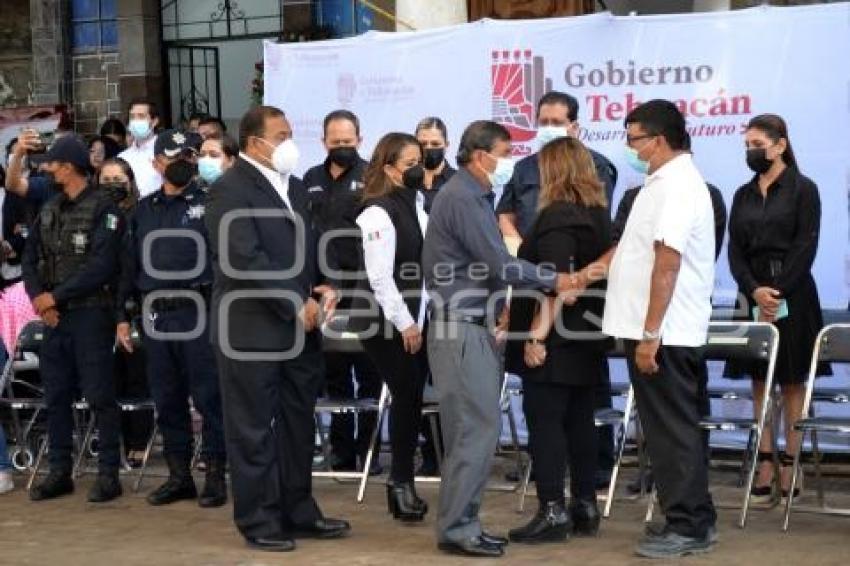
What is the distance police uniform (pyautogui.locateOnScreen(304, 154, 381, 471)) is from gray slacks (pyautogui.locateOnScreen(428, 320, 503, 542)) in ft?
6.34

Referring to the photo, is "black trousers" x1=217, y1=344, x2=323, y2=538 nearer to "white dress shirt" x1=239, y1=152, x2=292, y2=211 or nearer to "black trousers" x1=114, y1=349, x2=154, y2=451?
"white dress shirt" x1=239, y1=152, x2=292, y2=211

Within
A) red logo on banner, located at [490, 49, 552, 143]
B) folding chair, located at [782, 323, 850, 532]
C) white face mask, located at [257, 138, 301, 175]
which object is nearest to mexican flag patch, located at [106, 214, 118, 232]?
white face mask, located at [257, 138, 301, 175]

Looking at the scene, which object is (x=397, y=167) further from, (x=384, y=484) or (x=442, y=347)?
(x=384, y=484)

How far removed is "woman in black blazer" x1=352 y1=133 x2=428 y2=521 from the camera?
8305mm

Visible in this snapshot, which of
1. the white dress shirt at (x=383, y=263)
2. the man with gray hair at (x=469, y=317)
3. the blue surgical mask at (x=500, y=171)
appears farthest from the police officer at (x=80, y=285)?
the blue surgical mask at (x=500, y=171)

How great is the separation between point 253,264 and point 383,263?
0.71m

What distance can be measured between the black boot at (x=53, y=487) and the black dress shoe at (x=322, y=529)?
2.10 metres

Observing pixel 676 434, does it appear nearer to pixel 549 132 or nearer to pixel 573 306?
pixel 573 306

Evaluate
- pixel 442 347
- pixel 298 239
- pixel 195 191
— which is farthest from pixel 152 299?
pixel 442 347

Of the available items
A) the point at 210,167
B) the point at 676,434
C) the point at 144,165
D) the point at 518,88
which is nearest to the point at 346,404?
the point at 210,167

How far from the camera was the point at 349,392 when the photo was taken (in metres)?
10.1

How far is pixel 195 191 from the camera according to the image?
31.0ft

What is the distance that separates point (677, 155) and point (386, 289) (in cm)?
161

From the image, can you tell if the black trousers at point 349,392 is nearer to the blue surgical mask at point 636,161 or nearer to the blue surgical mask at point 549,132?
the blue surgical mask at point 549,132
